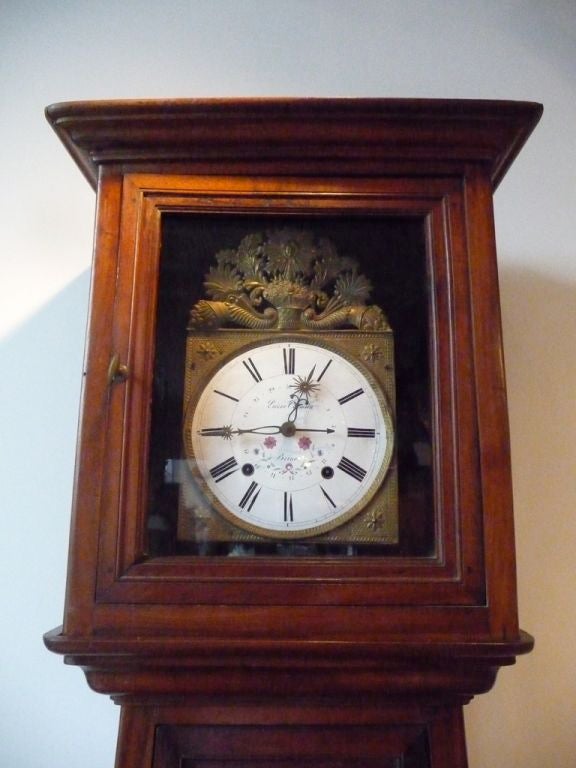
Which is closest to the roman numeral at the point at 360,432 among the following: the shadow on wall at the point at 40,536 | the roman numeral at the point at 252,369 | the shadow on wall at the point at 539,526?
the roman numeral at the point at 252,369

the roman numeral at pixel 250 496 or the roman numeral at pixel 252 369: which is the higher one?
the roman numeral at pixel 252 369

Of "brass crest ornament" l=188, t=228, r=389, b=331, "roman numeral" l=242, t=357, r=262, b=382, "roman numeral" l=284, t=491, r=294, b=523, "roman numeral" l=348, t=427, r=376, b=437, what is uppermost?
"brass crest ornament" l=188, t=228, r=389, b=331

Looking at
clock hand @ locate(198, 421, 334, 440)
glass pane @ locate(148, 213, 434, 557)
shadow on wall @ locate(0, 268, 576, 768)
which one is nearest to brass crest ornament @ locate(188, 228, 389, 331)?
glass pane @ locate(148, 213, 434, 557)

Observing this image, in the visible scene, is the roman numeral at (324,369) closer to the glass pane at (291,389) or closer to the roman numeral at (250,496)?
the glass pane at (291,389)

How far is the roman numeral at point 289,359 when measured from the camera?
687 millimetres

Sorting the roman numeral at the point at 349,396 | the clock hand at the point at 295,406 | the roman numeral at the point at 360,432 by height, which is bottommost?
the roman numeral at the point at 360,432

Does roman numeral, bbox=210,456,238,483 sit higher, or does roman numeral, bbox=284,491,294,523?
roman numeral, bbox=210,456,238,483

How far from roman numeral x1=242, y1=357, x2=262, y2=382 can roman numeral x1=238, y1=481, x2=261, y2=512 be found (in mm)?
103

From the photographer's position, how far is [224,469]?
2.19 feet

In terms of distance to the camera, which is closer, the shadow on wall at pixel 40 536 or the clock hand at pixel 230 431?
the clock hand at pixel 230 431

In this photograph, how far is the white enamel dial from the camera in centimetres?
66

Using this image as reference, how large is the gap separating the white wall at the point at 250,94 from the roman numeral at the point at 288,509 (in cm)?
35

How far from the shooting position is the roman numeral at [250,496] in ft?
2.16

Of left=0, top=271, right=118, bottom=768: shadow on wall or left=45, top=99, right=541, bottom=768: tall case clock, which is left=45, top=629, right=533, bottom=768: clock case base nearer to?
left=45, top=99, right=541, bottom=768: tall case clock
